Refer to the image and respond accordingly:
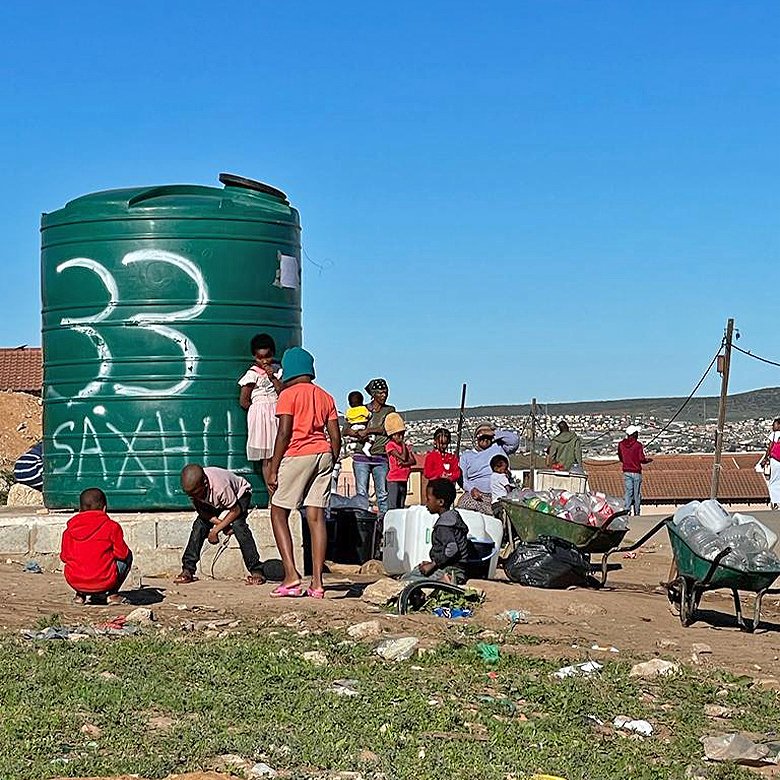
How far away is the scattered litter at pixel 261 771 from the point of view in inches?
206

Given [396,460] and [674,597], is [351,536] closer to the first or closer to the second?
[396,460]

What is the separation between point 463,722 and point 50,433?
6811mm

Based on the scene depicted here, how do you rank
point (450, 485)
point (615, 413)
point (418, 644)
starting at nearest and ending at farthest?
point (418, 644)
point (450, 485)
point (615, 413)

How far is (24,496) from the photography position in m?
14.5

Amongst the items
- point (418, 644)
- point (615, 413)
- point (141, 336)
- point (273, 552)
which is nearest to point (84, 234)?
point (141, 336)

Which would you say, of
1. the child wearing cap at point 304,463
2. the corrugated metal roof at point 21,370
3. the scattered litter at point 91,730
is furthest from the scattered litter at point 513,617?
the corrugated metal roof at point 21,370

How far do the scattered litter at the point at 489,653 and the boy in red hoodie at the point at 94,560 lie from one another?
289 cm

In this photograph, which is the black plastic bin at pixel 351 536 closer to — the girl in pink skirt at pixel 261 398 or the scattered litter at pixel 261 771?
the girl in pink skirt at pixel 261 398

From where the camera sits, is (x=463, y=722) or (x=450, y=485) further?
(x=450, y=485)

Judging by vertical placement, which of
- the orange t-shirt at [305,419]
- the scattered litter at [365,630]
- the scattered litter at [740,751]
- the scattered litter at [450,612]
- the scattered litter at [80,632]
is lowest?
the scattered litter at [740,751]

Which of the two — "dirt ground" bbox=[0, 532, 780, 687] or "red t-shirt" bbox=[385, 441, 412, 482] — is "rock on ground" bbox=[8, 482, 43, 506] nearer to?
"dirt ground" bbox=[0, 532, 780, 687]

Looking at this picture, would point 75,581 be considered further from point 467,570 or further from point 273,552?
point 467,570

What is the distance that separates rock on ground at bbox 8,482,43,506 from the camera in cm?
1416

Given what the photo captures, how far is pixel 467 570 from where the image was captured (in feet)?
38.0
